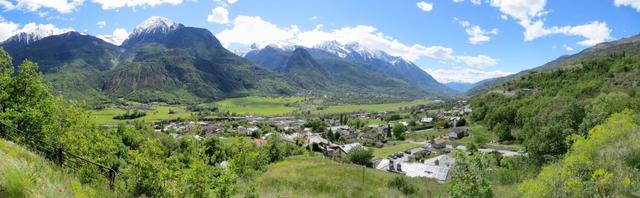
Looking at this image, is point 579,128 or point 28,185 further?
point 579,128

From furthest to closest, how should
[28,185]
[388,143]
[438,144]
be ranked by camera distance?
[388,143]
[438,144]
[28,185]

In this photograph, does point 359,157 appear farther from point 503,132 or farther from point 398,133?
point 398,133

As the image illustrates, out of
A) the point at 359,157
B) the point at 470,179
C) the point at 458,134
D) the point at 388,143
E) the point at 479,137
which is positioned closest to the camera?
the point at 470,179

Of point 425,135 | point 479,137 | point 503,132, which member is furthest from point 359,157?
point 425,135

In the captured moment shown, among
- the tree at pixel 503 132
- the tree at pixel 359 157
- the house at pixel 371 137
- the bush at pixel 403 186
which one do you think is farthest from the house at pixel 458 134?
the bush at pixel 403 186

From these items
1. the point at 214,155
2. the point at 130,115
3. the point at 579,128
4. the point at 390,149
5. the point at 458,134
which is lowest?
the point at 390,149

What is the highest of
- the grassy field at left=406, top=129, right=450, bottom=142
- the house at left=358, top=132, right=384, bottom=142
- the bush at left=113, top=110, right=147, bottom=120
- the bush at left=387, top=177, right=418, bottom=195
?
the bush at left=387, top=177, right=418, bottom=195

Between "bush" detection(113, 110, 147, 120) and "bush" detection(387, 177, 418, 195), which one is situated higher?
"bush" detection(387, 177, 418, 195)

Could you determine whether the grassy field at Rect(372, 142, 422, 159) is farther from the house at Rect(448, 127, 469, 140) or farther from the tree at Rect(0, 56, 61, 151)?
the tree at Rect(0, 56, 61, 151)

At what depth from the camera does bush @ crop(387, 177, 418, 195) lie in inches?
825

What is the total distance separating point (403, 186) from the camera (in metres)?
21.5

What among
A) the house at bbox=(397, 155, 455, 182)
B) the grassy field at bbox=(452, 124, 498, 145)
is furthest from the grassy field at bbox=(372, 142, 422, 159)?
the house at bbox=(397, 155, 455, 182)

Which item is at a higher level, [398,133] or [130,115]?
[130,115]

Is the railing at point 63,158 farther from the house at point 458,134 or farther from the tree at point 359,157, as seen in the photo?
the house at point 458,134
